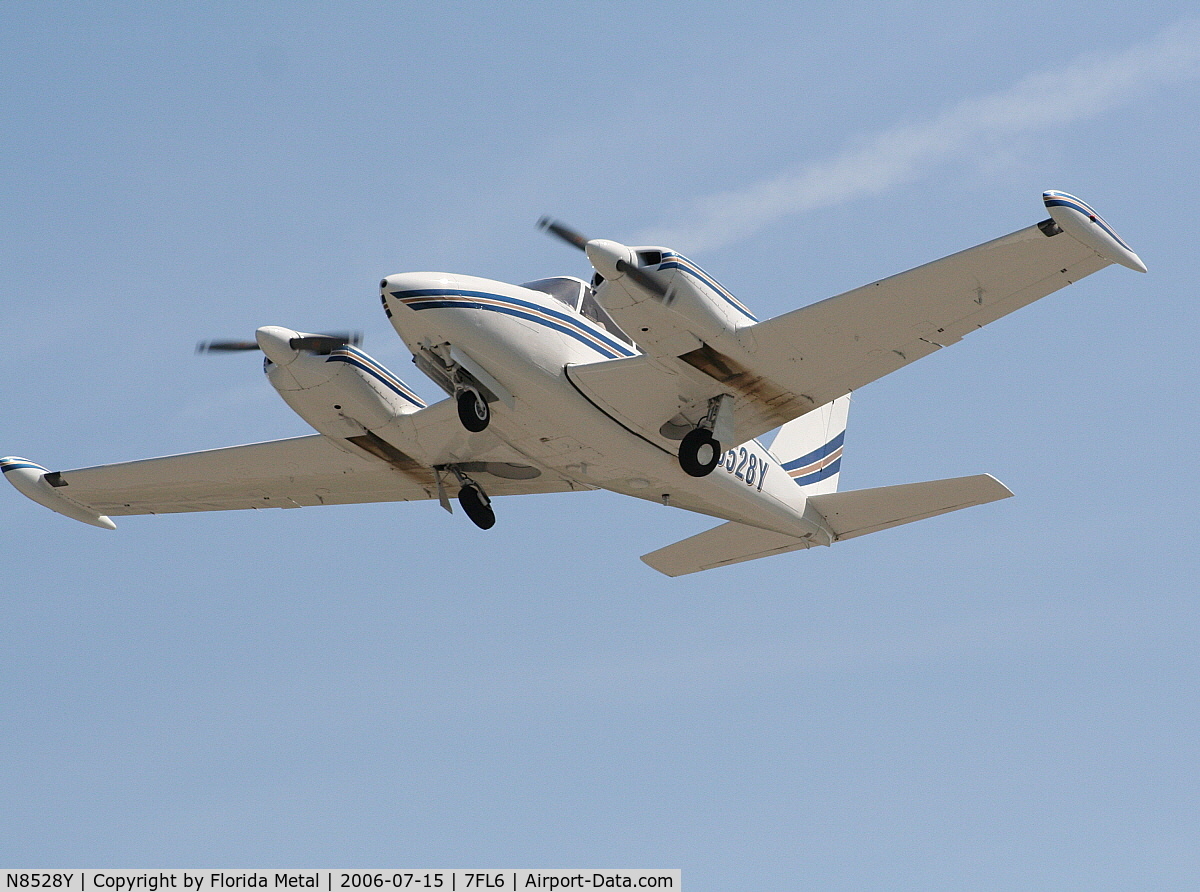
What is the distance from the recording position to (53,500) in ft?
78.2

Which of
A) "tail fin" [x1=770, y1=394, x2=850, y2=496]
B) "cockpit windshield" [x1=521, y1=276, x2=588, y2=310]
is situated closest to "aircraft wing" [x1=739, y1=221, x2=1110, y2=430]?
"cockpit windshield" [x1=521, y1=276, x2=588, y2=310]

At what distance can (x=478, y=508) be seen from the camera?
69.0ft

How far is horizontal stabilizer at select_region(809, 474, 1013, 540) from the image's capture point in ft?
66.3


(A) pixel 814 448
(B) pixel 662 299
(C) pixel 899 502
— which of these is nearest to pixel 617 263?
(B) pixel 662 299

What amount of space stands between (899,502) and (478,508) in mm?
6449

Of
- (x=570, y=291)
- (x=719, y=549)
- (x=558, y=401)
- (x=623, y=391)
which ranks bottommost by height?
(x=719, y=549)

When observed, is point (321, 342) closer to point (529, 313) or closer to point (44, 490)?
point (529, 313)

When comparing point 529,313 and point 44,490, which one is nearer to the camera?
point 529,313

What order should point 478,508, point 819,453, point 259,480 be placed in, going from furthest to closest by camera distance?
point 819,453 → point 259,480 → point 478,508

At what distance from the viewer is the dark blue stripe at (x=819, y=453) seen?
24.0m

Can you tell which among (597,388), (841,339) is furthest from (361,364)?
(841,339)

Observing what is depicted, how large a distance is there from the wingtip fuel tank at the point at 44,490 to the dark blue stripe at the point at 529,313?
9.43 metres

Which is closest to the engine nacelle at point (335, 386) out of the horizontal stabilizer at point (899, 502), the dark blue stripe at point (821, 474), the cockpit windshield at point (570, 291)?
the cockpit windshield at point (570, 291)

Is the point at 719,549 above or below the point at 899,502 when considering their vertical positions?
below
